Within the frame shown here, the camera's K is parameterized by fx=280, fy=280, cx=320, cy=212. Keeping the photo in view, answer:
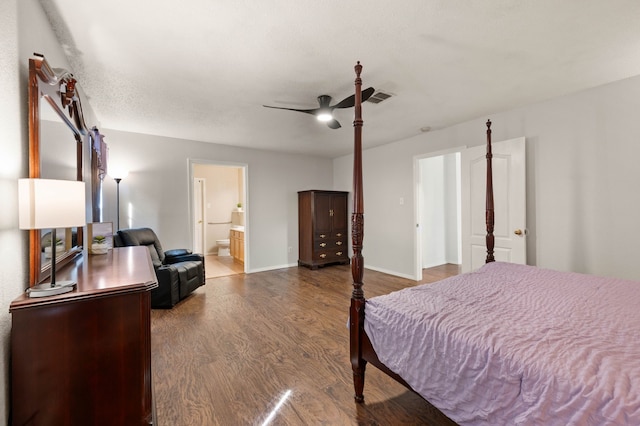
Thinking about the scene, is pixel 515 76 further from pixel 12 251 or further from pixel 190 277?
pixel 190 277

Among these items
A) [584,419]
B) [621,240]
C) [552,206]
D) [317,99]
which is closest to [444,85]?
[317,99]

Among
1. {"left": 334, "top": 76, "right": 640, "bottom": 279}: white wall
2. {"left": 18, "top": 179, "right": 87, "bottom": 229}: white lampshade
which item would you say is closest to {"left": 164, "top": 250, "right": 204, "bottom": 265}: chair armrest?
{"left": 18, "top": 179, "right": 87, "bottom": 229}: white lampshade

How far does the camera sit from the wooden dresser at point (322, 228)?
559 cm

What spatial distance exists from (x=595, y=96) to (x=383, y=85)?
2.19 metres

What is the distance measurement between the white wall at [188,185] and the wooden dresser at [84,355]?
3.27 metres

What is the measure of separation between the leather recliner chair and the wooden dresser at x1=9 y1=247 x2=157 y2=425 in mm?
2244

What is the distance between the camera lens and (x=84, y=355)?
3.89 feet

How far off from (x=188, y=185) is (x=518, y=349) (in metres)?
4.82

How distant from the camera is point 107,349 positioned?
1223 mm

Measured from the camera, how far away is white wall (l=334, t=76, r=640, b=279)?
2.69 m

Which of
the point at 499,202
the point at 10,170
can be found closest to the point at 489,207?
the point at 499,202

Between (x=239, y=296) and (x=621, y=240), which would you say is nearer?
(x=621, y=240)

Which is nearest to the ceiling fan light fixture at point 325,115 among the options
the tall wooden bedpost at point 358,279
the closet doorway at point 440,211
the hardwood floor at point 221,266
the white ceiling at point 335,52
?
the white ceiling at point 335,52

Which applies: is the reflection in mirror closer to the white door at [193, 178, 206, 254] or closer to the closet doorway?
the closet doorway
